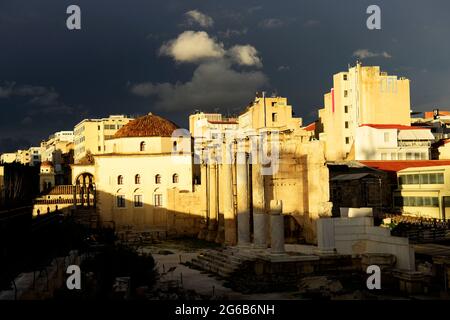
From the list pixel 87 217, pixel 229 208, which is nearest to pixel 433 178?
pixel 229 208

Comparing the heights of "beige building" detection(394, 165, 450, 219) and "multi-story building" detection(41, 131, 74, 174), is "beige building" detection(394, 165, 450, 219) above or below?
below

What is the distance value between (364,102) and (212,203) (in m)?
32.9

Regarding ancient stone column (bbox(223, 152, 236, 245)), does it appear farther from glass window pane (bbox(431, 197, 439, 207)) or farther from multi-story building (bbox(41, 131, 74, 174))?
multi-story building (bbox(41, 131, 74, 174))

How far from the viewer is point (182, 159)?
51.0 meters

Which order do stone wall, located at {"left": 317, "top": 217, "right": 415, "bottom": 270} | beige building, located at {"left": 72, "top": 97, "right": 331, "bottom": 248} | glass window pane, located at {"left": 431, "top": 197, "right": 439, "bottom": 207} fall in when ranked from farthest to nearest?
1. glass window pane, located at {"left": 431, "top": 197, "right": 439, "bottom": 207}
2. beige building, located at {"left": 72, "top": 97, "right": 331, "bottom": 248}
3. stone wall, located at {"left": 317, "top": 217, "right": 415, "bottom": 270}

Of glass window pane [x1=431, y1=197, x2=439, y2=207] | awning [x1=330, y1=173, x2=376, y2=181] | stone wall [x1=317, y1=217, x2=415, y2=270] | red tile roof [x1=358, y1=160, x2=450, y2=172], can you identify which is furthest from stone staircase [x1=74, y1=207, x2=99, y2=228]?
glass window pane [x1=431, y1=197, x2=439, y2=207]

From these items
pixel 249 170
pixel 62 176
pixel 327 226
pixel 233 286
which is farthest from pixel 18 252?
pixel 62 176

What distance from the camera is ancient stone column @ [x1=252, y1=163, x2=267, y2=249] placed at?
2958cm

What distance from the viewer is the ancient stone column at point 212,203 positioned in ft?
142

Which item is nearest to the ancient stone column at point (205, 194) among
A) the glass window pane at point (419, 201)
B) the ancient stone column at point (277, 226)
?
the glass window pane at point (419, 201)

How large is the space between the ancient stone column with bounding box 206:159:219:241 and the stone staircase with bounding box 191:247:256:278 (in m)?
10.9

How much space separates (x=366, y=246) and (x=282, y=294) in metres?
6.13

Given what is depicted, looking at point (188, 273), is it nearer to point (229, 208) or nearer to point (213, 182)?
point (229, 208)
